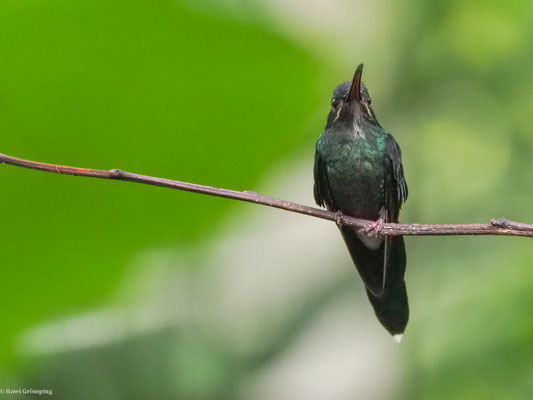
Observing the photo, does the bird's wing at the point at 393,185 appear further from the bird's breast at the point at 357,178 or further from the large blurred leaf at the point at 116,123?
the large blurred leaf at the point at 116,123

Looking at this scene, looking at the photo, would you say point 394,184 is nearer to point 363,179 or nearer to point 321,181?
point 363,179

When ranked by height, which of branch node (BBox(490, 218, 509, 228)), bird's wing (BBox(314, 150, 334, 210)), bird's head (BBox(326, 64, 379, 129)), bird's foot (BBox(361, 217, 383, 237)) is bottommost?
branch node (BBox(490, 218, 509, 228))

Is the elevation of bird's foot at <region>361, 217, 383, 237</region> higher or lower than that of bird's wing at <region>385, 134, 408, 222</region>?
lower

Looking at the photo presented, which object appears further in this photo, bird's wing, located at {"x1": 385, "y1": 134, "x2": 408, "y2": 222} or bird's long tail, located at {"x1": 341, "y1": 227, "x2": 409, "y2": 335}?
bird's wing, located at {"x1": 385, "y1": 134, "x2": 408, "y2": 222}

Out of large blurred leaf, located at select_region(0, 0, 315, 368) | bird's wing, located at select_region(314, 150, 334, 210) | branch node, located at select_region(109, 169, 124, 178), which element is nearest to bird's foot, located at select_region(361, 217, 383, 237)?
large blurred leaf, located at select_region(0, 0, 315, 368)

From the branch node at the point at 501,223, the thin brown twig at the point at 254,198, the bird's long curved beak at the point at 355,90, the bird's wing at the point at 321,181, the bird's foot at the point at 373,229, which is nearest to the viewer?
the thin brown twig at the point at 254,198

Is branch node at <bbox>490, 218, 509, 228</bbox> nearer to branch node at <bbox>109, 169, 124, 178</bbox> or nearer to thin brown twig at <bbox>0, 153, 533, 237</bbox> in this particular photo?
thin brown twig at <bbox>0, 153, 533, 237</bbox>

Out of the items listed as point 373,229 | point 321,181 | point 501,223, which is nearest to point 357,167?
point 321,181

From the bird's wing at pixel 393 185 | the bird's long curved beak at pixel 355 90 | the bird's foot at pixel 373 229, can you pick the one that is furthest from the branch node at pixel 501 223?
the bird's wing at pixel 393 185
